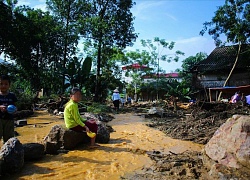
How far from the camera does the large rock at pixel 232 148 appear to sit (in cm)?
310

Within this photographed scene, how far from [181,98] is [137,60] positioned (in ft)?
25.5

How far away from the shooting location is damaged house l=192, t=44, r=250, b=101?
21812 mm

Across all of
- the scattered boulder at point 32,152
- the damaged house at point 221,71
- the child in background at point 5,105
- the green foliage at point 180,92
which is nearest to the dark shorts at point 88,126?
the scattered boulder at point 32,152

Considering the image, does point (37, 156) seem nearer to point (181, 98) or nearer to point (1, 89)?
point (1, 89)

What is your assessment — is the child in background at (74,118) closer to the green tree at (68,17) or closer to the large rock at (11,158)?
the large rock at (11,158)

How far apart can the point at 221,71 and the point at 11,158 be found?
23.0 metres

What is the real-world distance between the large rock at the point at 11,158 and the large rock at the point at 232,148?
2.91 metres

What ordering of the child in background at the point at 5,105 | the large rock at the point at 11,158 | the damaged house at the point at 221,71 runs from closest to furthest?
1. the large rock at the point at 11,158
2. the child in background at the point at 5,105
3. the damaged house at the point at 221,71

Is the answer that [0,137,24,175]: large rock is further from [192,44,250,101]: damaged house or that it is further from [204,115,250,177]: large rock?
[192,44,250,101]: damaged house

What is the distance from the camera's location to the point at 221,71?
23.0 metres

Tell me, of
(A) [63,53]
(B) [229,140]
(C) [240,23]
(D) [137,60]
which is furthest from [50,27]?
(B) [229,140]

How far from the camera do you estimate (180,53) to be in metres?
29.6

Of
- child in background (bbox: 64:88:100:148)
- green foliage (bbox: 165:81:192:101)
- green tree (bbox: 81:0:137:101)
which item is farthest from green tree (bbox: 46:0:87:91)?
child in background (bbox: 64:88:100:148)

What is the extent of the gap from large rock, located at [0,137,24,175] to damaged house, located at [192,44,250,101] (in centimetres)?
1923
